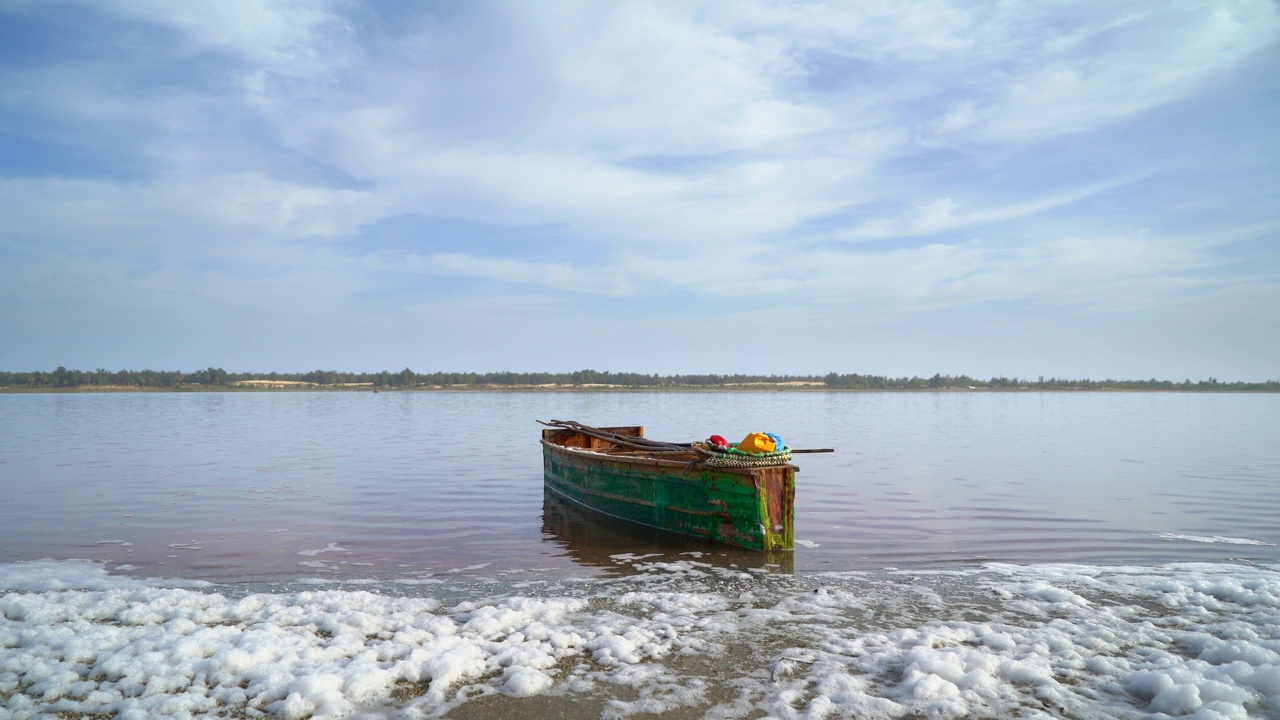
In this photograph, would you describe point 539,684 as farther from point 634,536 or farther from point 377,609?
Answer: point 634,536

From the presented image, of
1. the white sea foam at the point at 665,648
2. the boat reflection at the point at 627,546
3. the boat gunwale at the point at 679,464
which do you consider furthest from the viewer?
the boat gunwale at the point at 679,464

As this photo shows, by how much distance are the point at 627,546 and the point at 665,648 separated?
5636mm

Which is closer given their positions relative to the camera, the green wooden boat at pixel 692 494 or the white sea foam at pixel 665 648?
the white sea foam at pixel 665 648

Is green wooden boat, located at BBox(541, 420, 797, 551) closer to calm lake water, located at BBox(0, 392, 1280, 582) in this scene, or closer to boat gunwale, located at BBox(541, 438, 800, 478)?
boat gunwale, located at BBox(541, 438, 800, 478)

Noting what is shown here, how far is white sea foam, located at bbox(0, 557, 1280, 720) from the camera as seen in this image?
5.71 metres

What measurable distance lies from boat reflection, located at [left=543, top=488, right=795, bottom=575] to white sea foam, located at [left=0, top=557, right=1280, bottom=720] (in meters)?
1.41

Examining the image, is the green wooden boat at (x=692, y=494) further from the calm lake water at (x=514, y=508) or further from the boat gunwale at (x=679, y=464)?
the calm lake water at (x=514, y=508)

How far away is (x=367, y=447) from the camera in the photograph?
29891mm

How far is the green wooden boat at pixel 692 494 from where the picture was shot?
11.6 m

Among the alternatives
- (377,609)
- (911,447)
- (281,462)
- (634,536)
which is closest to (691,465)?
(634,536)

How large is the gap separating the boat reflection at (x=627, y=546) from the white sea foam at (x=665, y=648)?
1.41 metres

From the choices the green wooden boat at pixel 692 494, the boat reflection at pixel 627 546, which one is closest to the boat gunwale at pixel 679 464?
the green wooden boat at pixel 692 494

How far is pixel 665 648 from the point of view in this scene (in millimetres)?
6934

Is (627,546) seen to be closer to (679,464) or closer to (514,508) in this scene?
(679,464)
